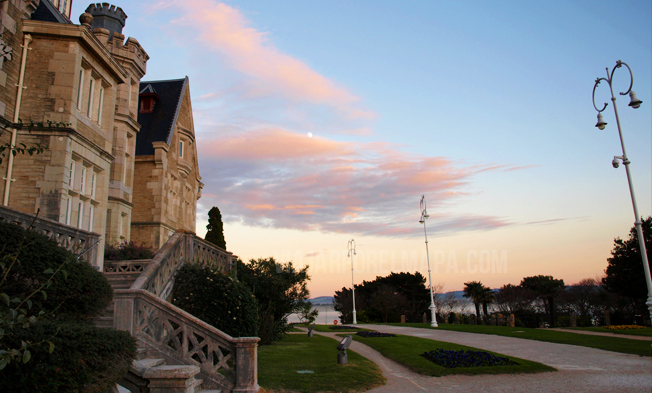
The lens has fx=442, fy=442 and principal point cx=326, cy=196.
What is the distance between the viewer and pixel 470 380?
42.6ft

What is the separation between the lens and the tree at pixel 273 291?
2100cm

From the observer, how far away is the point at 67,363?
505cm

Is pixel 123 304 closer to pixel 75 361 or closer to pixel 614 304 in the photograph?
pixel 75 361

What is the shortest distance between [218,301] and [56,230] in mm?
4454

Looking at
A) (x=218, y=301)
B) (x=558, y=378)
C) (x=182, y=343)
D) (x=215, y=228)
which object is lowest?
(x=558, y=378)

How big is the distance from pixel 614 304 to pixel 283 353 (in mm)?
57908

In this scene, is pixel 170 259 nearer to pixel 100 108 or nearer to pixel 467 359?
pixel 100 108

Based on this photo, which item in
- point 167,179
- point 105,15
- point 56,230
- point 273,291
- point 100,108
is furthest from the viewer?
point 167,179

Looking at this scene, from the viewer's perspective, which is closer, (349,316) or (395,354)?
(395,354)

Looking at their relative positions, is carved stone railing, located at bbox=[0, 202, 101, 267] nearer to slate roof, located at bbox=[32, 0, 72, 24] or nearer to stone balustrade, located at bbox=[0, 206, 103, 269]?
stone balustrade, located at bbox=[0, 206, 103, 269]

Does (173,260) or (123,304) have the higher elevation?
(173,260)

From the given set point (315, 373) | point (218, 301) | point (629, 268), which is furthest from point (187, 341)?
point (629, 268)

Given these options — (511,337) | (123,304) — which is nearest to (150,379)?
(123,304)

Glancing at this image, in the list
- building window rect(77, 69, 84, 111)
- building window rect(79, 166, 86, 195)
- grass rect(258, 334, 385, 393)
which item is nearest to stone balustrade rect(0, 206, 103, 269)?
building window rect(79, 166, 86, 195)
